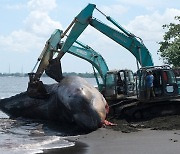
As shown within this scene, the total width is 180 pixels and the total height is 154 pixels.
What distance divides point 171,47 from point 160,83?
25.1m

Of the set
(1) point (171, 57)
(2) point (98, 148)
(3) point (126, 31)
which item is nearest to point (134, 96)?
(3) point (126, 31)

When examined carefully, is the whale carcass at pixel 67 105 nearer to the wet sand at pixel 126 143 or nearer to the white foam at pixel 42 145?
the wet sand at pixel 126 143

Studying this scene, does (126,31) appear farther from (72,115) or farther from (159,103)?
(72,115)

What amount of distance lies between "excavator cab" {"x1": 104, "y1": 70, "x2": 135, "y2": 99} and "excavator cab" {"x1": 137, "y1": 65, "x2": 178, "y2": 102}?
289cm

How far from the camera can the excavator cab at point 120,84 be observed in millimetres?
24641

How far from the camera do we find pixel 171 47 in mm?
46312

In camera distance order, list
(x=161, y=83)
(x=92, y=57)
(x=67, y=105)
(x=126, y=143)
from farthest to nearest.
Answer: (x=92, y=57)
(x=161, y=83)
(x=67, y=105)
(x=126, y=143)

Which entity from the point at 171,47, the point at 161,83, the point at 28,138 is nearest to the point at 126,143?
the point at 28,138

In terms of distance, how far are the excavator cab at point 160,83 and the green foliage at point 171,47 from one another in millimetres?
23773

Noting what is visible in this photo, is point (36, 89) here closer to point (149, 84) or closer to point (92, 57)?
point (92, 57)

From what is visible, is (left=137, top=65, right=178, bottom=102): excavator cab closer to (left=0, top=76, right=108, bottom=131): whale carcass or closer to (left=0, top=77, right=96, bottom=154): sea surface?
(left=0, top=76, right=108, bottom=131): whale carcass

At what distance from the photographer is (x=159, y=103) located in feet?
71.1

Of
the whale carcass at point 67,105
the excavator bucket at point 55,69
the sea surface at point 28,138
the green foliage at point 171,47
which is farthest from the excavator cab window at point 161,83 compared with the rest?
the green foliage at point 171,47

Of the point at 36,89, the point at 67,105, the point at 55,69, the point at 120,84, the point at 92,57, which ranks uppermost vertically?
the point at 92,57
